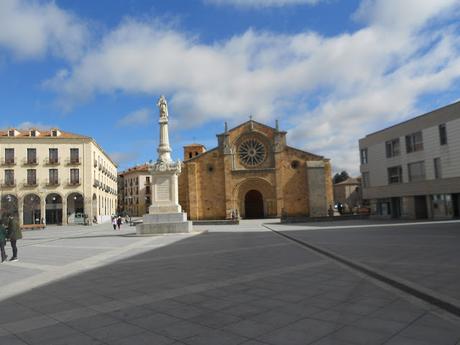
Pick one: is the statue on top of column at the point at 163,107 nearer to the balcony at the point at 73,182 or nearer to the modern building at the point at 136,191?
the balcony at the point at 73,182

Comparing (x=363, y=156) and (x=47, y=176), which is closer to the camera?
(x=363, y=156)

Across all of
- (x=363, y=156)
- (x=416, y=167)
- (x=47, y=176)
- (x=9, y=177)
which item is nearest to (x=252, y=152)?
(x=363, y=156)

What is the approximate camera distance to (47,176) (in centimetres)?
5097

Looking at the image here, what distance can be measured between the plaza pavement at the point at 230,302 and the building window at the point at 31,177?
144 ft

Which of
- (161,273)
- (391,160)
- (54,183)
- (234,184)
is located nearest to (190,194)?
(234,184)

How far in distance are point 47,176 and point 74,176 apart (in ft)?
10.8

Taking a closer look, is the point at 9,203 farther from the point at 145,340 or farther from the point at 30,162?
the point at 145,340

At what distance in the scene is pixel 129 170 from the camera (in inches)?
4003

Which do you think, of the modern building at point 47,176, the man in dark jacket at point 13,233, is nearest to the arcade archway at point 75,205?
the modern building at point 47,176

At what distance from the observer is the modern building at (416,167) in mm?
31141

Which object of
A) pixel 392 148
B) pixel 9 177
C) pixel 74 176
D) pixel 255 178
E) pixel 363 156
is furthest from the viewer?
pixel 74 176

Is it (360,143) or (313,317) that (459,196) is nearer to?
(360,143)

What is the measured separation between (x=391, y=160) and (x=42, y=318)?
123ft

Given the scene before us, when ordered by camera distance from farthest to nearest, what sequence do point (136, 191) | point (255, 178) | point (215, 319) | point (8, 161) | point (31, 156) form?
1. point (136, 191)
2. point (31, 156)
3. point (8, 161)
4. point (255, 178)
5. point (215, 319)
